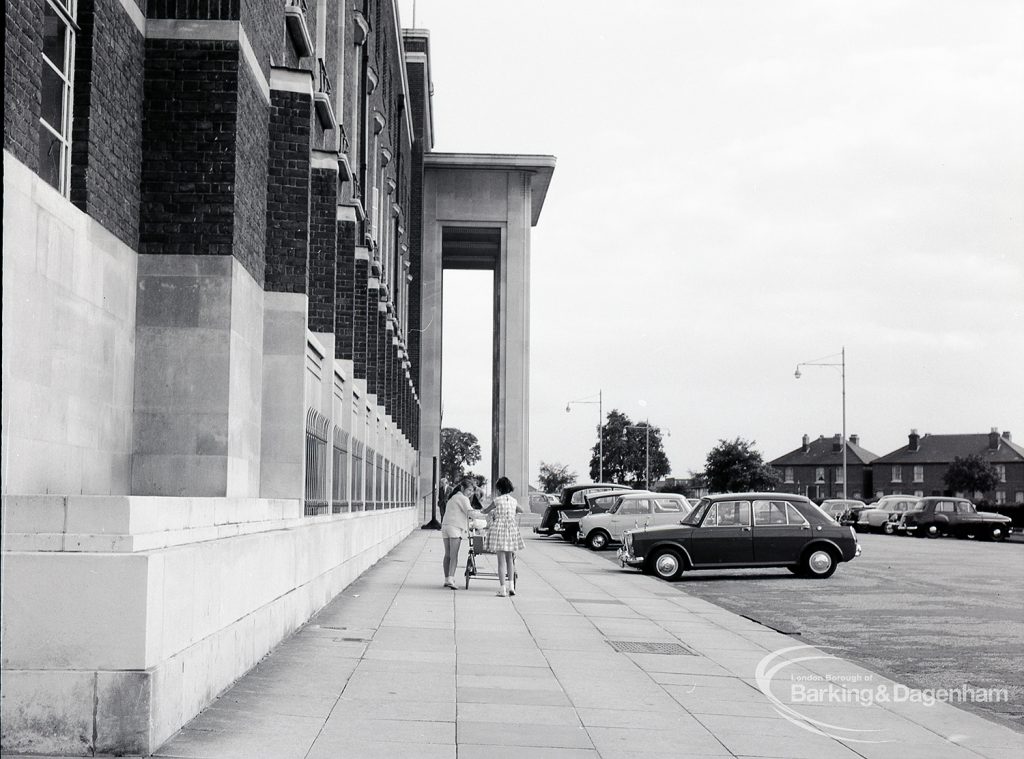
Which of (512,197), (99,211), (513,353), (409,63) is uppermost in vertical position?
(409,63)

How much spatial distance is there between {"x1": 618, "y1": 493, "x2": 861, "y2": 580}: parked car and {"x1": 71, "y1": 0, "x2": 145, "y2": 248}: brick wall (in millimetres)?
13594

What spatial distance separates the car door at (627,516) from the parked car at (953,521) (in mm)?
20396

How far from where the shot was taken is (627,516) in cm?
3169

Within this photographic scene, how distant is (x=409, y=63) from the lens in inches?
2406

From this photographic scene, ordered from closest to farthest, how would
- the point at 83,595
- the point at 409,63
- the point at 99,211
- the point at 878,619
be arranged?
the point at 83,595 → the point at 99,211 → the point at 878,619 → the point at 409,63

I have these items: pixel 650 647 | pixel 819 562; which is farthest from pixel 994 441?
pixel 650 647

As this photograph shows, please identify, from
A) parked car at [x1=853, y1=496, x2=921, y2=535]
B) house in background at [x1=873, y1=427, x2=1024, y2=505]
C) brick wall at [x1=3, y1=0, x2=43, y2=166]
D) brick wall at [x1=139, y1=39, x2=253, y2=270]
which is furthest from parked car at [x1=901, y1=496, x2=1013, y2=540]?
house in background at [x1=873, y1=427, x2=1024, y2=505]

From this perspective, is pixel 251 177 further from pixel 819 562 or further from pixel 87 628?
pixel 819 562

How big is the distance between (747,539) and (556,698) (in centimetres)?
1382

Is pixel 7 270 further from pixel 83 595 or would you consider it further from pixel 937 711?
pixel 937 711

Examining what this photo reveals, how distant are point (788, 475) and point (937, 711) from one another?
132 meters

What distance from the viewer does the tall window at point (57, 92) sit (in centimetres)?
883

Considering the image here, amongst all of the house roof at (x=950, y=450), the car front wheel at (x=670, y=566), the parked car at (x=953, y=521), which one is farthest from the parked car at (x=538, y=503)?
the house roof at (x=950, y=450)

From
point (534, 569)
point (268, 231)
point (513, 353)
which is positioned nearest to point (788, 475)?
point (513, 353)
